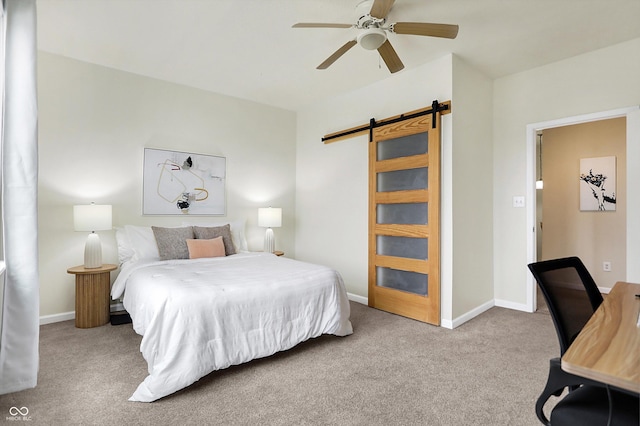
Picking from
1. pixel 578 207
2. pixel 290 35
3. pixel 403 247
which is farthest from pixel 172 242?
pixel 578 207

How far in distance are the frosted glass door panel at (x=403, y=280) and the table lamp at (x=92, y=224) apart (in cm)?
293

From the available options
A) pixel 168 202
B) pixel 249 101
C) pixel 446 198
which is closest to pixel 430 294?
pixel 446 198

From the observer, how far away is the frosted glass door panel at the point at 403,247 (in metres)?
3.48

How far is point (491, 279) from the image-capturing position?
3.92 meters

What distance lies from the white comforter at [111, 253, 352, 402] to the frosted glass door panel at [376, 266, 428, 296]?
97 cm

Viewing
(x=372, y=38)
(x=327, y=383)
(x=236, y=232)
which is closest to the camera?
(x=327, y=383)

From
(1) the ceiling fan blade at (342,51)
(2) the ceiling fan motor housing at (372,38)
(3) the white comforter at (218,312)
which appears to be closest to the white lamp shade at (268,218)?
(3) the white comforter at (218,312)

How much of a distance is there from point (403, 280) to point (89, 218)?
3.22 m

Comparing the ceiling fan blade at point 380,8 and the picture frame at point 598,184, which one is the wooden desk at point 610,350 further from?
the picture frame at point 598,184

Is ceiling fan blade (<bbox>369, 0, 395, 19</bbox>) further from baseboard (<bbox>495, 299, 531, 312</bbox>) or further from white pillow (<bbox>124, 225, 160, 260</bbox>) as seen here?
baseboard (<bbox>495, 299, 531, 312</bbox>)

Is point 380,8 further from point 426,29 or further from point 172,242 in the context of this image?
point 172,242

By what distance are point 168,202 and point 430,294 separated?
10.3 ft

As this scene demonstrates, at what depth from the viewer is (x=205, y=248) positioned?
11.7 ft

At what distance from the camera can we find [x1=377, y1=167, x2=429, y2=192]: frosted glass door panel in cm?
348
